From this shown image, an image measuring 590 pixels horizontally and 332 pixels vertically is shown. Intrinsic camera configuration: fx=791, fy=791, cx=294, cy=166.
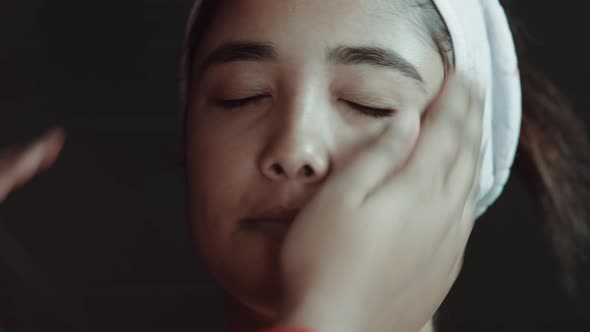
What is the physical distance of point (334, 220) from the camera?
0.67 meters

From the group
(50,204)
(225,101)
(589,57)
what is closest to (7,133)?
(50,204)

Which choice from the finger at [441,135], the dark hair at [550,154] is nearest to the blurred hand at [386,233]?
the finger at [441,135]

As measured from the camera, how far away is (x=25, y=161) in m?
0.88

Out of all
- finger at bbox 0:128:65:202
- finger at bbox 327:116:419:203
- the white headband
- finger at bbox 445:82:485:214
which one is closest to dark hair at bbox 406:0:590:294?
the white headband

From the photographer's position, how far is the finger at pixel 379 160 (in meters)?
0.69

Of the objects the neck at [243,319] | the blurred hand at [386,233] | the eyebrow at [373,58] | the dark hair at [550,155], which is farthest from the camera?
the dark hair at [550,155]

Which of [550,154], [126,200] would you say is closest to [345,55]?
[550,154]

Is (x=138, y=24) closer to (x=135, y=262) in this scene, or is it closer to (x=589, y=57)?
(x=135, y=262)

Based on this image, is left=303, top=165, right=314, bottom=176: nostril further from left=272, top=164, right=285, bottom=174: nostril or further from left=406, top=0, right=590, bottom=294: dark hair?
left=406, top=0, right=590, bottom=294: dark hair

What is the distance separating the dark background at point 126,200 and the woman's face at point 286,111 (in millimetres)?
533

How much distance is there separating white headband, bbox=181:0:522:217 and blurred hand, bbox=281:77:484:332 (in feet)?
0.27

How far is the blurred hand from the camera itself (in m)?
0.65

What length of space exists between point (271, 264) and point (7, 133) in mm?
800

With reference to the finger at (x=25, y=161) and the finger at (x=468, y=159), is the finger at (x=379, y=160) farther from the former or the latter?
the finger at (x=25, y=161)
